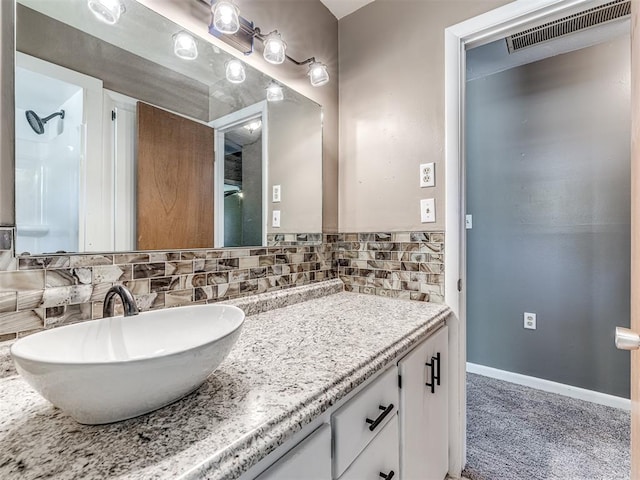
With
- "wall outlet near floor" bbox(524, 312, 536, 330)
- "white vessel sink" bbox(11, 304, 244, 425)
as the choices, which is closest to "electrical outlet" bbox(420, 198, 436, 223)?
"white vessel sink" bbox(11, 304, 244, 425)

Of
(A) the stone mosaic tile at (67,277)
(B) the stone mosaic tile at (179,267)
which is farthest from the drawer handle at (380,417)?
(A) the stone mosaic tile at (67,277)

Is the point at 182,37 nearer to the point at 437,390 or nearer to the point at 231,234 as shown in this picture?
→ the point at 231,234

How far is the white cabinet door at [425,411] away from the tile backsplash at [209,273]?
0.33m

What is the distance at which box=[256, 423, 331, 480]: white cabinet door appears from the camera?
494 millimetres

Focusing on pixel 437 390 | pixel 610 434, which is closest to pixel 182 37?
pixel 437 390

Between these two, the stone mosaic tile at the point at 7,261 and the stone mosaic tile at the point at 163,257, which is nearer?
the stone mosaic tile at the point at 7,261

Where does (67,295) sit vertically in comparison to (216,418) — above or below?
above

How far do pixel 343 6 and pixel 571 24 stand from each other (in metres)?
1.30

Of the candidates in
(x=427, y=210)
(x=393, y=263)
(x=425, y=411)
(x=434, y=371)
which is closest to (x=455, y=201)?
(x=427, y=210)

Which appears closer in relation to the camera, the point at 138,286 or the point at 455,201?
the point at 138,286

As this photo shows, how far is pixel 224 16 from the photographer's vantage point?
3.48ft

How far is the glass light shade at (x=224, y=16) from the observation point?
1054 millimetres

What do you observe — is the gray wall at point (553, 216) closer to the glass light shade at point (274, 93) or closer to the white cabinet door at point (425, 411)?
the white cabinet door at point (425, 411)

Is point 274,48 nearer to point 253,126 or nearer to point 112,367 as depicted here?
point 253,126
